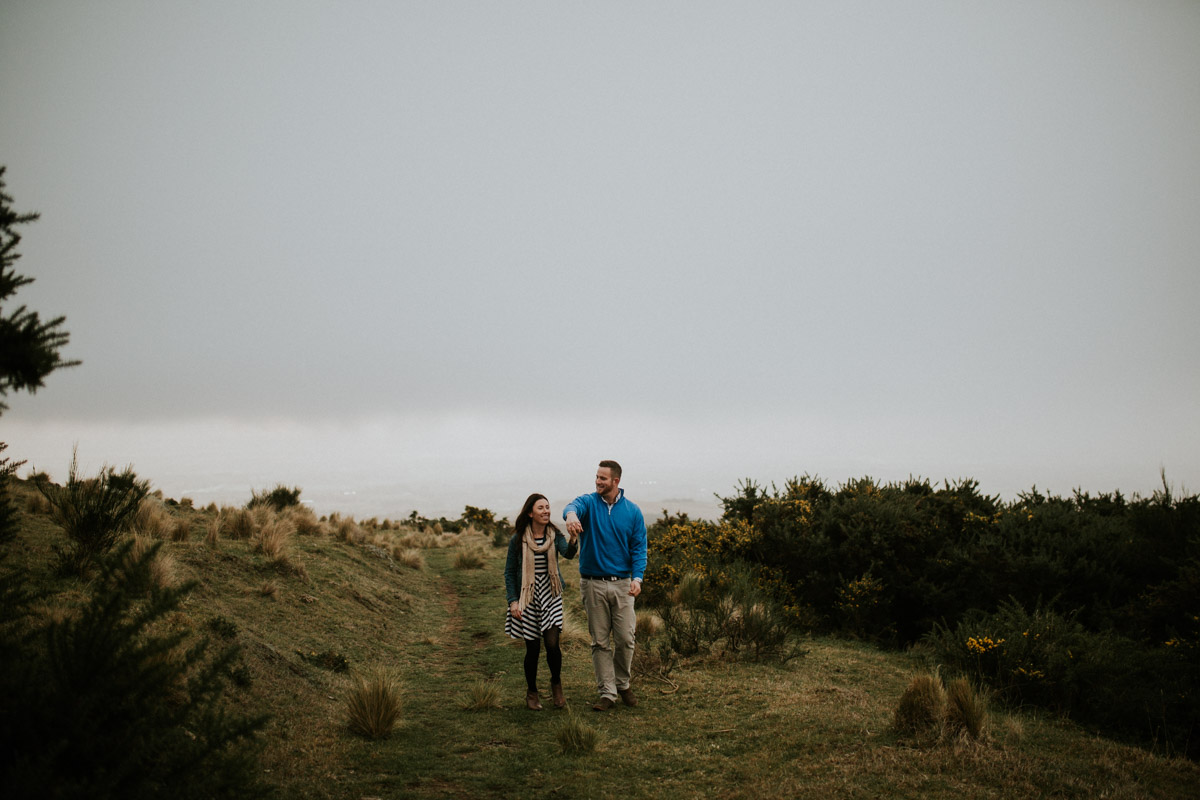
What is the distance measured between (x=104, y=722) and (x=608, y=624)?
491 centimetres

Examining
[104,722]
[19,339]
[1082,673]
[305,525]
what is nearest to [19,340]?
[19,339]

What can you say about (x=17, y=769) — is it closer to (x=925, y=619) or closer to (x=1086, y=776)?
(x=1086, y=776)

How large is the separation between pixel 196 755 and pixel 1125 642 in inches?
421

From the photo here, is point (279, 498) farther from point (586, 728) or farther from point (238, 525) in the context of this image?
point (586, 728)

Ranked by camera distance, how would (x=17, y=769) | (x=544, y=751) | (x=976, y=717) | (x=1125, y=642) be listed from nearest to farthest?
(x=17, y=769) < (x=976, y=717) < (x=544, y=751) < (x=1125, y=642)

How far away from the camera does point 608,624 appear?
24.1 ft

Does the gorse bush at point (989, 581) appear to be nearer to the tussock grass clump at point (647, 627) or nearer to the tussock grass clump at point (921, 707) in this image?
the tussock grass clump at point (647, 627)

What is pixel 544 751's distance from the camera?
A: 20.3 feet

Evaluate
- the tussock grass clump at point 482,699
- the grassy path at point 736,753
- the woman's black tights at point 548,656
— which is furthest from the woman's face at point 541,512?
the tussock grass clump at point 482,699

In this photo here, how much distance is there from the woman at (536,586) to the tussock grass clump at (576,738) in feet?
3.03

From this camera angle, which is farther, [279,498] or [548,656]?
[279,498]

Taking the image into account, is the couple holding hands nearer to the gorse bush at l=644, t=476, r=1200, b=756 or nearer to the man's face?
the man's face

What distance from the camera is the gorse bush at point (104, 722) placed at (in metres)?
3.12

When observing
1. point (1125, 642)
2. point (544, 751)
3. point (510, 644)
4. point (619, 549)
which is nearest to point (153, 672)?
point (544, 751)
